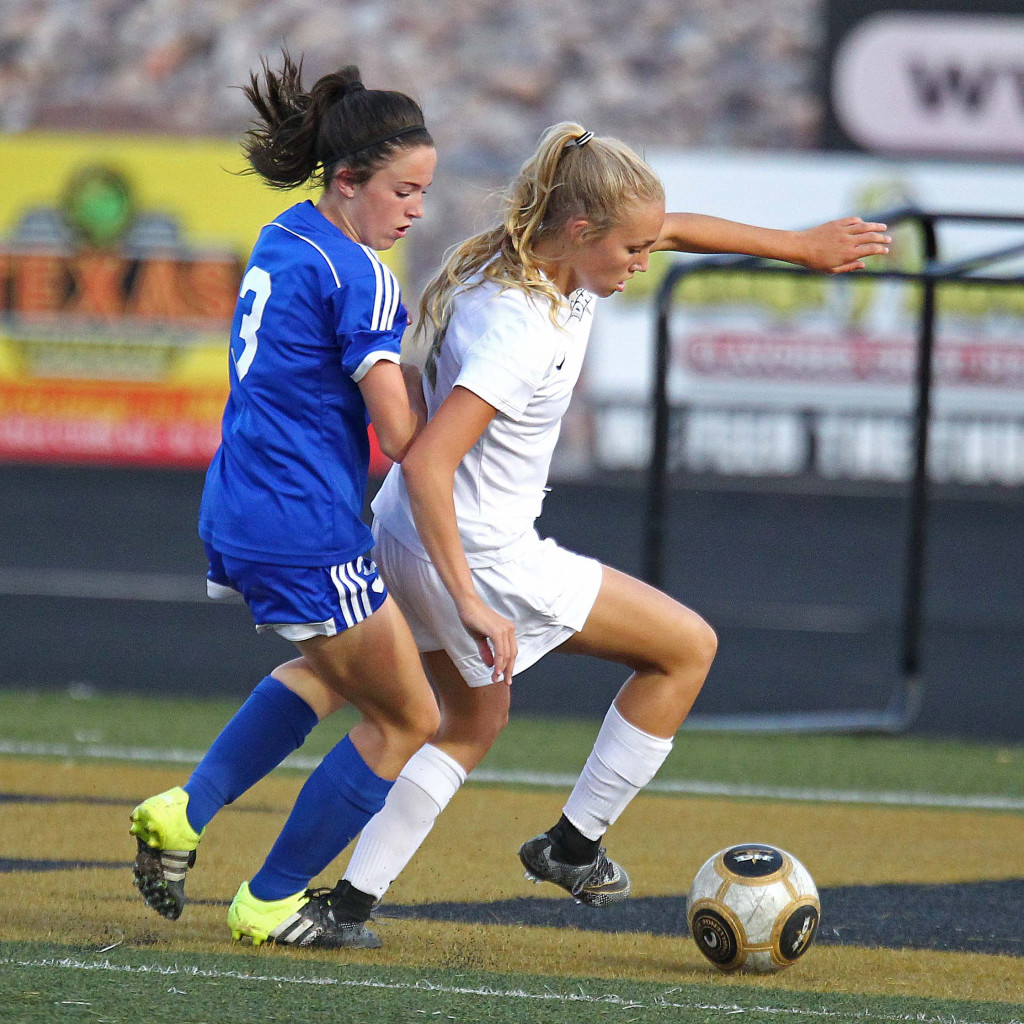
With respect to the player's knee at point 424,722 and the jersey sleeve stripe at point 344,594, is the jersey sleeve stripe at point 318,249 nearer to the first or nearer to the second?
the jersey sleeve stripe at point 344,594

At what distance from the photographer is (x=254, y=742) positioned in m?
3.28

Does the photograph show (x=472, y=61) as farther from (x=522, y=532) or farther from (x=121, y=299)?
(x=522, y=532)

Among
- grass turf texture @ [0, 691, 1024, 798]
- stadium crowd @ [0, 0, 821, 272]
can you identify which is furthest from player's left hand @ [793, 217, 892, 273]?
stadium crowd @ [0, 0, 821, 272]

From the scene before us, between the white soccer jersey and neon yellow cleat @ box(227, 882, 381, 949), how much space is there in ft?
2.43

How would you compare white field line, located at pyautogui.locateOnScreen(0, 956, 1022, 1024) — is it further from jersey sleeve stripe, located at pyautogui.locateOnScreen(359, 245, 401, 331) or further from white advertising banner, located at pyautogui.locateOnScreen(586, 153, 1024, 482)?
white advertising banner, located at pyautogui.locateOnScreen(586, 153, 1024, 482)

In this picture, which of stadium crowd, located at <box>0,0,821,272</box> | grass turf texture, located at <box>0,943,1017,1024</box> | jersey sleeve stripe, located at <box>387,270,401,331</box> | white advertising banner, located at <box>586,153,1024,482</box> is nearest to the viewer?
grass turf texture, located at <box>0,943,1017,1024</box>

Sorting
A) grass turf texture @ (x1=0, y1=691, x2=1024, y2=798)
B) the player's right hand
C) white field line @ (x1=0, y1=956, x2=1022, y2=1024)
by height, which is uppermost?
the player's right hand

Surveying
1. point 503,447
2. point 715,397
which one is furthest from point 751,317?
point 503,447

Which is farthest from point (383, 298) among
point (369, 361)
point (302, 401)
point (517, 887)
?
point (517, 887)

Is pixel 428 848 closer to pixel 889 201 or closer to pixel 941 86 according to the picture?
pixel 889 201

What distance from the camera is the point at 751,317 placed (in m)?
17.5

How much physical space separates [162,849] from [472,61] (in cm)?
1838

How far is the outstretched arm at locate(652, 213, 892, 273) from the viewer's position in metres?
3.45

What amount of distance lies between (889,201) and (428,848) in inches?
595
